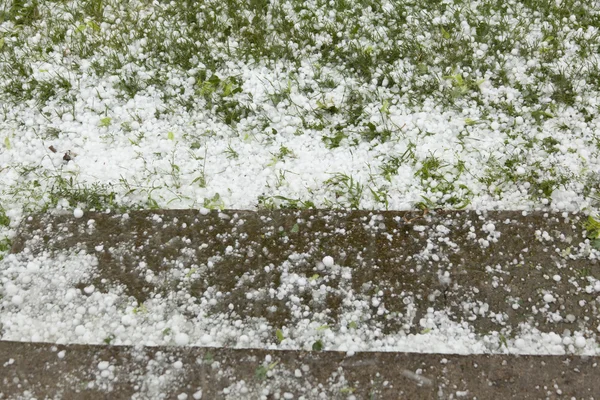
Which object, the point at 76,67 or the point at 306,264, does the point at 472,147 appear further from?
the point at 76,67

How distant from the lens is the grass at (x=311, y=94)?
8.01 feet

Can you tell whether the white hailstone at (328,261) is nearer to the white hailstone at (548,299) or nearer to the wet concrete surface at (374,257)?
the wet concrete surface at (374,257)

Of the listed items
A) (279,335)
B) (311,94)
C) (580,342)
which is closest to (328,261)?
(279,335)

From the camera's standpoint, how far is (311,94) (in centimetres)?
277

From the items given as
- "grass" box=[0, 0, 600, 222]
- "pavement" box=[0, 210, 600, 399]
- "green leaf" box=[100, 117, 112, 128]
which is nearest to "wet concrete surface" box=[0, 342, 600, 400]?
"pavement" box=[0, 210, 600, 399]

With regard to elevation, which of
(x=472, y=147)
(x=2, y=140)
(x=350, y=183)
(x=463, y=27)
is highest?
(x=463, y=27)

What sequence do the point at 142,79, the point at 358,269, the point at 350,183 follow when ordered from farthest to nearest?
the point at 142,79
the point at 350,183
the point at 358,269

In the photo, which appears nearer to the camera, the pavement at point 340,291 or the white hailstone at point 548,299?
the pavement at point 340,291

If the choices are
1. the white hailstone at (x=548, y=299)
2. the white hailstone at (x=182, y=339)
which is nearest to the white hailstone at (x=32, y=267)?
the white hailstone at (x=182, y=339)

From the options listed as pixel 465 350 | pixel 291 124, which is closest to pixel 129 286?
pixel 291 124

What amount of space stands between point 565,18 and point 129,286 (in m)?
2.61

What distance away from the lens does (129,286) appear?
82.7 inches

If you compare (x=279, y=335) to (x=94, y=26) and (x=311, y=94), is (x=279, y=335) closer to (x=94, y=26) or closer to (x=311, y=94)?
(x=311, y=94)

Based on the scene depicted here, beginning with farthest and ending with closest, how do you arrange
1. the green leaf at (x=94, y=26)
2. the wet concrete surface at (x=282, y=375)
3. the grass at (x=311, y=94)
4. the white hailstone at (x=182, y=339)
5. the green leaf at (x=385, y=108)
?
the green leaf at (x=94, y=26) → the green leaf at (x=385, y=108) → the grass at (x=311, y=94) → the white hailstone at (x=182, y=339) → the wet concrete surface at (x=282, y=375)
